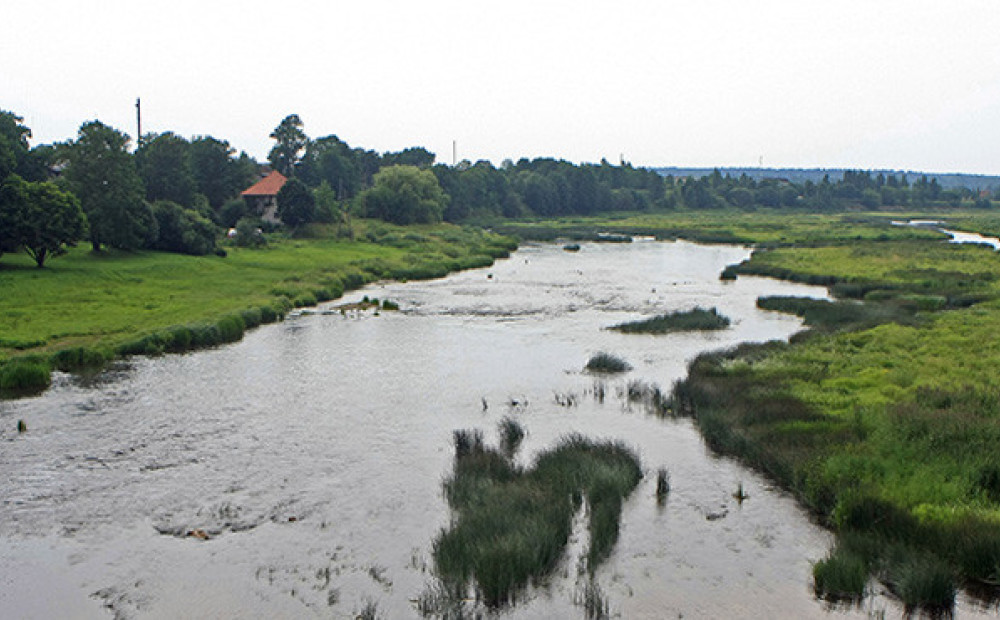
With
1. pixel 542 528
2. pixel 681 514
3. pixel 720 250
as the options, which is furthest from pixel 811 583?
pixel 720 250

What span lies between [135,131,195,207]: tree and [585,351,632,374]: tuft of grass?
66573 millimetres

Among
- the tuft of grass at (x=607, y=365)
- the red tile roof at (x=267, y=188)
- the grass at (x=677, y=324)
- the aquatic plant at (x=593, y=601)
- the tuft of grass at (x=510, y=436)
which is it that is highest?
the red tile roof at (x=267, y=188)

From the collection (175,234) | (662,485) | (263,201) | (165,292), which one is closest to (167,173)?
(263,201)

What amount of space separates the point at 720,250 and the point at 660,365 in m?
70.1

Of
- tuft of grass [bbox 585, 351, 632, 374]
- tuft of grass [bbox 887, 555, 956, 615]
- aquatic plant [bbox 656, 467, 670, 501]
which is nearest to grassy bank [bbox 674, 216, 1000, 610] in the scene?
tuft of grass [bbox 887, 555, 956, 615]

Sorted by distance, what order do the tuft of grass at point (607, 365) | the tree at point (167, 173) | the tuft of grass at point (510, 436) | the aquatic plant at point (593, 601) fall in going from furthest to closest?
the tree at point (167, 173) → the tuft of grass at point (607, 365) → the tuft of grass at point (510, 436) → the aquatic plant at point (593, 601)

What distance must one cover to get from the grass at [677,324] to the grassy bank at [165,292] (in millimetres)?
19611

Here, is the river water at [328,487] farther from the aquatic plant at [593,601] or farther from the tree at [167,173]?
the tree at [167,173]

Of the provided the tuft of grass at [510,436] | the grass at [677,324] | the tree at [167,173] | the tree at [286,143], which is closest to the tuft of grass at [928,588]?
the tuft of grass at [510,436]

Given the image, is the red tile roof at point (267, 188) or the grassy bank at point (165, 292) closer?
the grassy bank at point (165, 292)

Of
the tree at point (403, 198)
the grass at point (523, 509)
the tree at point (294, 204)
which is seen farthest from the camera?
the tree at point (403, 198)

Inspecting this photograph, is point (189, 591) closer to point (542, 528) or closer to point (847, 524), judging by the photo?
point (542, 528)

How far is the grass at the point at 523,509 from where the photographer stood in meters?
16.9

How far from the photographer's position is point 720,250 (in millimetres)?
103438
